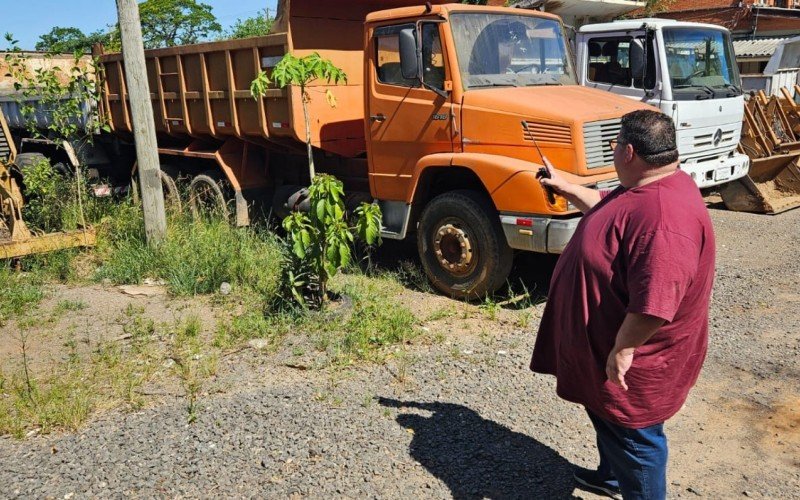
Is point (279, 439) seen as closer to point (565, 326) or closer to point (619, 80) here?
point (565, 326)

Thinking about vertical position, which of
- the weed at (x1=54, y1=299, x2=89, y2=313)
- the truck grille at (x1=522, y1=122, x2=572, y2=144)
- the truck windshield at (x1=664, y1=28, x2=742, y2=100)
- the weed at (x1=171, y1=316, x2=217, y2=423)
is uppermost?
the truck windshield at (x1=664, y1=28, x2=742, y2=100)

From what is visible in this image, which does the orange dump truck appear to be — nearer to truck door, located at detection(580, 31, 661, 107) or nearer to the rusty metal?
truck door, located at detection(580, 31, 661, 107)

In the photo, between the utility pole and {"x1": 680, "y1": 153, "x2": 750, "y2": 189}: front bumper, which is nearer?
the utility pole

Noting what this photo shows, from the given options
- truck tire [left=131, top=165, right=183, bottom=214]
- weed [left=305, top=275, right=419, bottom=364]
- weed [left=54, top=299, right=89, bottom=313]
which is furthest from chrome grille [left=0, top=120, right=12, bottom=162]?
weed [left=305, top=275, right=419, bottom=364]

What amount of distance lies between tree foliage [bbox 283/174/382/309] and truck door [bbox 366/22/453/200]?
1.08 metres

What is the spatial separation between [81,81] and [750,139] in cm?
914

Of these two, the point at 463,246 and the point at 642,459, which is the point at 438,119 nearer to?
the point at 463,246

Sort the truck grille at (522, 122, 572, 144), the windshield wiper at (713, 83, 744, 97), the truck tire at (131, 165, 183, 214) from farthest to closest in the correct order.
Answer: the truck tire at (131, 165, 183, 214), the windshield wiper at (713, 83, 744, 97), the truck grille at (522, 122, 572, 144)

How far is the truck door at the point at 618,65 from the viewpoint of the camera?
792cm

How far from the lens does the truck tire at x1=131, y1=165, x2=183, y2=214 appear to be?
8680mm

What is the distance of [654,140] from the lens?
8.21 ft

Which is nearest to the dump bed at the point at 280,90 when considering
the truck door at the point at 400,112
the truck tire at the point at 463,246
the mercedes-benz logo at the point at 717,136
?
the truck door at the point at 400,112

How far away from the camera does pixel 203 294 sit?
6.41 meters

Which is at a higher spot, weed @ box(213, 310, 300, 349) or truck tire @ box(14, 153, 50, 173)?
truck tire @ box(14, 153, 50, 173)
